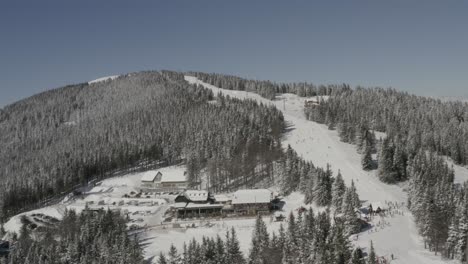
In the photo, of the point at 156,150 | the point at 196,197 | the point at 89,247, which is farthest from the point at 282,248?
the point at 156,150

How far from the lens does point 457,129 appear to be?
5965 inches

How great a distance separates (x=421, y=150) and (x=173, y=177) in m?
74.6

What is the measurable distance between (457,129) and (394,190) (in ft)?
234

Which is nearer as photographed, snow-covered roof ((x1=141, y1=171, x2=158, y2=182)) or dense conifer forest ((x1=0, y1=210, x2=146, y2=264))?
dense conifer forest ((x1=0, y1=210, x2=146, y2=264))

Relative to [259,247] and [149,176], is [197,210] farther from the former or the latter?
[149,176]

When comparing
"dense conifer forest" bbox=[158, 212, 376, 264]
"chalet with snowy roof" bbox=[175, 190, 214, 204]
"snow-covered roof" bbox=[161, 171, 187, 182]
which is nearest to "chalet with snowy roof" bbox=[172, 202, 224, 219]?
"chalet with snowy roof" bbox=[175, 190, 214, 204]

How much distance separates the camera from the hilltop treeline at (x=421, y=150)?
2445 inches

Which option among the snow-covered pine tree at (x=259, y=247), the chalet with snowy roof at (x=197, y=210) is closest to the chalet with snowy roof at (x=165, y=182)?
the chalet with snowy roof at (x=197, y=210)

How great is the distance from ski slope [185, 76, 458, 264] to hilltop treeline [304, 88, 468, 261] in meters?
2.49

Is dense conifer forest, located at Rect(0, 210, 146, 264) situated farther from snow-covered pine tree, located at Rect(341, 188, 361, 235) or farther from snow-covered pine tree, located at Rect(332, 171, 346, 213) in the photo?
snow-covered pine tree, located at Rect(332, 171, 346, 213)

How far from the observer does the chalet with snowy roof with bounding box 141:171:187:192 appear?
128500 mm

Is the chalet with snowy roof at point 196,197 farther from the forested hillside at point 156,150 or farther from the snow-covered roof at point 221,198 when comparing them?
the forested hillside at point 156,150

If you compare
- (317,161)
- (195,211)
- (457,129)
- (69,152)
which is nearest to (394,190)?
(317,161)

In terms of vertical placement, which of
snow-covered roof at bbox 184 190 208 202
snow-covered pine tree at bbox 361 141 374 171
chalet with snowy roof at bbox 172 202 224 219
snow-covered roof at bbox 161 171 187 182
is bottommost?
chalet with snowy roof at bbox 172 202 224 219
